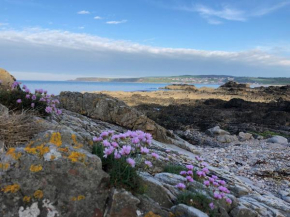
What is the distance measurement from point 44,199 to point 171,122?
58.3 ft

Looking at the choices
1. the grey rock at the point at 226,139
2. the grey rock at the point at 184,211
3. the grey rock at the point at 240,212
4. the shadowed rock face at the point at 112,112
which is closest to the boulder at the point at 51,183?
the grey rock at the point at 184,211

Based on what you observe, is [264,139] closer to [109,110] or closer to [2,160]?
[109,110]

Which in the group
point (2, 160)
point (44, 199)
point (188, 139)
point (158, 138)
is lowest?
point (188, 139)

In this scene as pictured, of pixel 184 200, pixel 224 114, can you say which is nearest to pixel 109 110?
pixel 184 200

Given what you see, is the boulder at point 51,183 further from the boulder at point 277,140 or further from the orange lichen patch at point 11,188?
the boulder at point 277,140

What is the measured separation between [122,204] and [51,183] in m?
0.85

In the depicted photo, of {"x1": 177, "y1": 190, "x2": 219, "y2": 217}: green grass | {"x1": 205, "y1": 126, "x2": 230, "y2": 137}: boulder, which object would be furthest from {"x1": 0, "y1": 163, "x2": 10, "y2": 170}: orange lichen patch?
{"x1": 205, "y1": 126, "x2": 230, "y2": 137}: boulder

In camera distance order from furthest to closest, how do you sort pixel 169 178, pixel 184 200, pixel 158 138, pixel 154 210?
1. pixel 158 138
2. pixel 169 178
3. pixel 184 200
4. pixel 154 210

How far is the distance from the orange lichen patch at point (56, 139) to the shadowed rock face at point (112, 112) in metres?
8.22

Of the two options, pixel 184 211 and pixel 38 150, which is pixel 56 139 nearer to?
pixel 38 150

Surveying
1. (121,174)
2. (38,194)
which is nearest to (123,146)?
A: (121,174)

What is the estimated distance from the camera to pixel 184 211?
3.41 meters

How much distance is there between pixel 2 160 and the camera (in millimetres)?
3051

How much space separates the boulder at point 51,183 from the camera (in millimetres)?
2898
